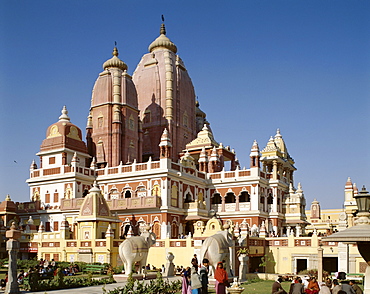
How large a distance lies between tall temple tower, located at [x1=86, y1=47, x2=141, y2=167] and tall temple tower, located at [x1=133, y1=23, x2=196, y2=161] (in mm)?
3648

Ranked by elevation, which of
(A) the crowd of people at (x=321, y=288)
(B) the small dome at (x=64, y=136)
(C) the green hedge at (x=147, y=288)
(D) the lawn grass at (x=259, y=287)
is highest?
(B) the small dome at (x=64, y=136)

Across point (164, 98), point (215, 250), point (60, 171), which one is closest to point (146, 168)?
point (60, 171)

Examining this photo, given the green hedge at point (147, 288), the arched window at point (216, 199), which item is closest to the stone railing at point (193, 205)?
the arched window at point (216, 199)

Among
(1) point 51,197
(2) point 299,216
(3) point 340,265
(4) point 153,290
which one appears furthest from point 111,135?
(4) point 153,290

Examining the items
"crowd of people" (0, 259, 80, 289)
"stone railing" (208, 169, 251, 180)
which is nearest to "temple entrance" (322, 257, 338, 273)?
"stone railing" (208, 169, 251, 180)

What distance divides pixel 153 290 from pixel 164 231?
73.4 feet

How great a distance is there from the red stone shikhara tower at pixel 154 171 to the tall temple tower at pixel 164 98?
4.7 inches

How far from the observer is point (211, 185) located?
47.6 meters

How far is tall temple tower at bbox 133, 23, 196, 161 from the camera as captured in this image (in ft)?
177

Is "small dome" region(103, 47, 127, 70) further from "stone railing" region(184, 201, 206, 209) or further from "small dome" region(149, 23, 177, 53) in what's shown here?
"stone railing" region(184, 201, 206, 209)

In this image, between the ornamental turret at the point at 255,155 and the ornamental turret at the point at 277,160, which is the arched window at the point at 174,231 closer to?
the ornamental turret at the point at 255,155

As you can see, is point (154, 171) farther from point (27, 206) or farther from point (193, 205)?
point (27, 206)

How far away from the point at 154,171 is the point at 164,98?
14415 mm

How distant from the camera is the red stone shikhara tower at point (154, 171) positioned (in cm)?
4238
